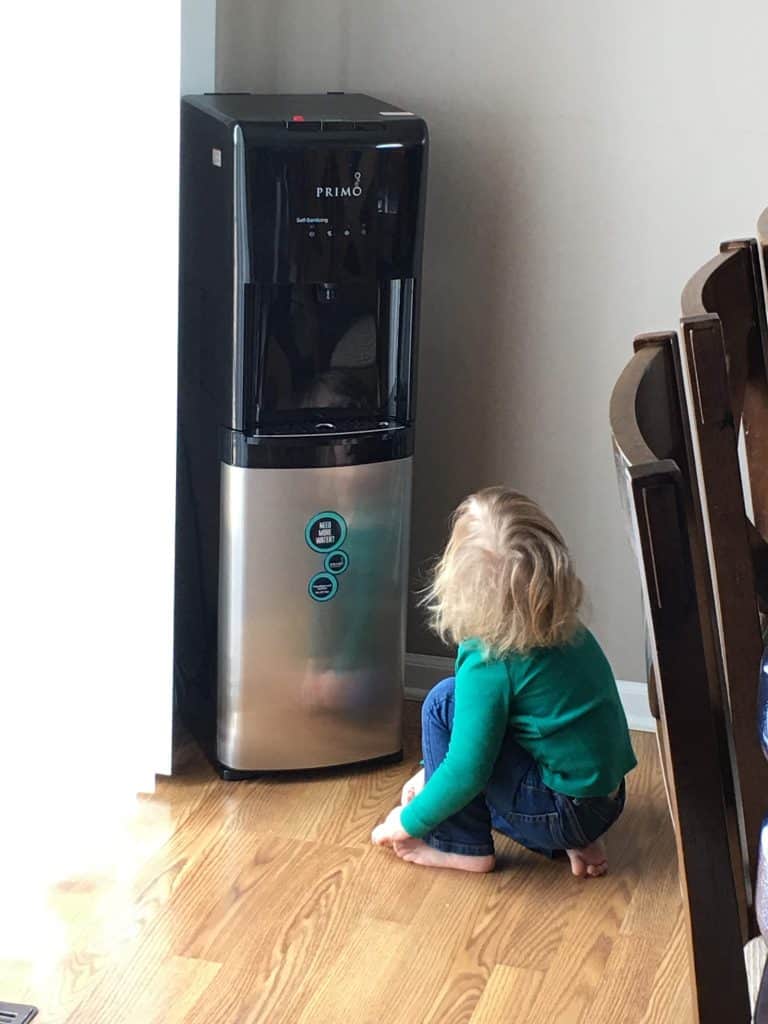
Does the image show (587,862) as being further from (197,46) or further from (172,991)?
(197,46)

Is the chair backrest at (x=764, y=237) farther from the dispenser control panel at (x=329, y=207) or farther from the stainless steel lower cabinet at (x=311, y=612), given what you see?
the stainless steel lower cabinet at (x=311, y=612)

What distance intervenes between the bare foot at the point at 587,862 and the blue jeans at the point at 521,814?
0.8 inches

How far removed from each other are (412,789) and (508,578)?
1.61ft

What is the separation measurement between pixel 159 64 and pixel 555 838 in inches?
53.2

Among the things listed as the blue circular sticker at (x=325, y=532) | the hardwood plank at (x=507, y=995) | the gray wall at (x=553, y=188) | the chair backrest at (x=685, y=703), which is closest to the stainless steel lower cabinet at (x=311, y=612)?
the blue circular sticker at (x=325, y=532)

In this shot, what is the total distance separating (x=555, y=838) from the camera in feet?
7.33

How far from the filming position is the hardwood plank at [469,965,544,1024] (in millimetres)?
1892

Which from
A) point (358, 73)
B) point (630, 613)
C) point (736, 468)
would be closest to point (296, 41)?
point (358, 73)

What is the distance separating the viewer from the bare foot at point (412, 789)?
2.38 metres

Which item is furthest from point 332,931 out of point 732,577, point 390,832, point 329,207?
point 732,577

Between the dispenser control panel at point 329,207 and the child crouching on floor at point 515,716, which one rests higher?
the dispenser control panel at point 329,207

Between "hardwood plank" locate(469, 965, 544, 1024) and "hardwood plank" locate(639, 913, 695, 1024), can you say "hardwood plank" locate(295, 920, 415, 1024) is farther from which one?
"hardwood plank" locate(639, 913, 695, 1024)

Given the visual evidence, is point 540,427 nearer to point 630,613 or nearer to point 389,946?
point 630,613

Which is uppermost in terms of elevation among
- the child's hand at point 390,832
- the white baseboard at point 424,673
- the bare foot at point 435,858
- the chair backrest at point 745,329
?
the chair backrest at point 745,329
